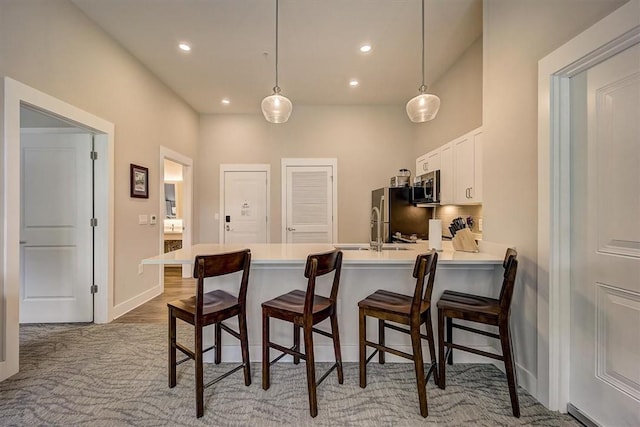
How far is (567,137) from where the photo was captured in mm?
1659

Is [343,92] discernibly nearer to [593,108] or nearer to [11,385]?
[593,108]

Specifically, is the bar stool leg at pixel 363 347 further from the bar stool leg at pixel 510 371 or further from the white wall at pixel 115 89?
the white wall at pixel 115 89

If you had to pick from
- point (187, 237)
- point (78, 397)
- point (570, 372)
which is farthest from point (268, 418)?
point (187, 237)

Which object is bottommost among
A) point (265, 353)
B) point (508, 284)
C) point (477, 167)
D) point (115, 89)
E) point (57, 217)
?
point (265, 353)

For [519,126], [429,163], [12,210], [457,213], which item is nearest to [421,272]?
[519,126]

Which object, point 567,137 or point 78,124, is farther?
point 78,124

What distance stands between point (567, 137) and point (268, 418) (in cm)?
238

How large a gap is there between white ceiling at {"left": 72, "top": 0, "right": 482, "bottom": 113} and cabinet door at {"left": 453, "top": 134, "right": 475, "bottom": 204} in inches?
45.2

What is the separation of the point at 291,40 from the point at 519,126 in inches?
93.1

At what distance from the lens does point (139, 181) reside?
3.52 meters

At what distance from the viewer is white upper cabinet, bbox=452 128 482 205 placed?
8.72 feet

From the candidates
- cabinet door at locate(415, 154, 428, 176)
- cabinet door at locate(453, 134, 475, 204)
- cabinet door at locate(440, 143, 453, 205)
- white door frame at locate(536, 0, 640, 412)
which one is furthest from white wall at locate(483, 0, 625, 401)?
cabinet door at locate(415, 154, 428, 176)

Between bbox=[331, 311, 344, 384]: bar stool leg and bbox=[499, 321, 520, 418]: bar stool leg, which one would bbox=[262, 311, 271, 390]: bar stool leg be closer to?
bbox=[331, 311, 344, 384]: bar stool leg

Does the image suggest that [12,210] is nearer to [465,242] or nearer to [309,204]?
[465,242]
